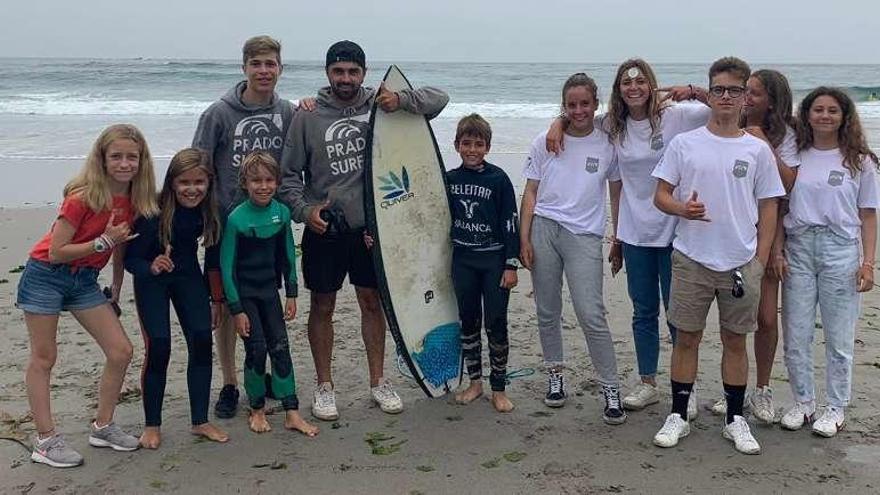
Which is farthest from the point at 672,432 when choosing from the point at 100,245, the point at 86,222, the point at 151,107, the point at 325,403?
the point at 151,107

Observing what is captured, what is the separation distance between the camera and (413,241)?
4035 mm

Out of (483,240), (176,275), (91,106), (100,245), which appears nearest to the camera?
(100,245)

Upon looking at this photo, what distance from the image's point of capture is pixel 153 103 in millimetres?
22797

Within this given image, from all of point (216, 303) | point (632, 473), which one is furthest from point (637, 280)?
point (216, 303)

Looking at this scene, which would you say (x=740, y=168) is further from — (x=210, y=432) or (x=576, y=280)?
(x=210, y=432)

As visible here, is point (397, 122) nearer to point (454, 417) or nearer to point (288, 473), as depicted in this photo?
point (454, 417)

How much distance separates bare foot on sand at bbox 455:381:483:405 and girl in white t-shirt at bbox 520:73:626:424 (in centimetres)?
58

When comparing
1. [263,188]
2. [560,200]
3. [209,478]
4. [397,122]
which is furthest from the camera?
[397,122]

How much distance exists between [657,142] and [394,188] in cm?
134

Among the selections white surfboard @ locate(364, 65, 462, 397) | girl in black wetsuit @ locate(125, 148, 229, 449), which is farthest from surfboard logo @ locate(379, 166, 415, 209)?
girl in black wetsuit @ locate(125, 148, 229, 449)

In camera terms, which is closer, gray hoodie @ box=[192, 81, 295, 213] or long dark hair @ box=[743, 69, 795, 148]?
long dark hair @ box=[743, 69, 795, 148]

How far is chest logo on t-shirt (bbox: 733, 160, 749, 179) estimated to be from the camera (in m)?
3.17

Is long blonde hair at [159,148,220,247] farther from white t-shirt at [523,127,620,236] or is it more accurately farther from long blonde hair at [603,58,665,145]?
long blonde hair at [603,58,665,145]

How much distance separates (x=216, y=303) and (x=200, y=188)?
2.13 feet
